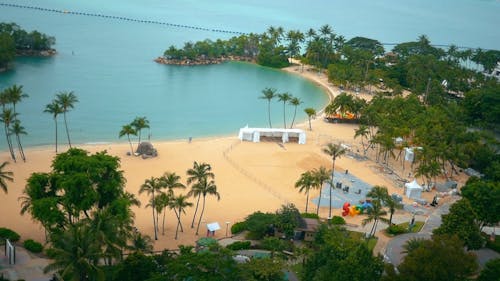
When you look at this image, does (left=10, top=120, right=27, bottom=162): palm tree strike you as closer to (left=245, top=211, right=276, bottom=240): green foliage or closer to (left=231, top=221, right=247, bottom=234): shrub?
(left=231, top=221, right=247, bottom=234): shrub

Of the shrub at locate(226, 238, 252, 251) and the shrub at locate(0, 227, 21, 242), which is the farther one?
the shrub at locate(226, 238, 252, 251)

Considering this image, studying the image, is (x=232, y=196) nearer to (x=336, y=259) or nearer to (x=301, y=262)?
(x=301, y=262)

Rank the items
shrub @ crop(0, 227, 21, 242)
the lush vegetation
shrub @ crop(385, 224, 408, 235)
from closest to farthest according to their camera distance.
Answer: shrub @ crop(0, 227, 21, 242), shrub @ crop(385, 224, 408, 235), the lush vegetation

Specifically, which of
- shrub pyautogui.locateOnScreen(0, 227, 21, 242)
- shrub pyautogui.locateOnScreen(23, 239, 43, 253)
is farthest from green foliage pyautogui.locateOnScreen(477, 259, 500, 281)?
shrub pyautogui.locateOnScreen(0, 227, 21, 242)

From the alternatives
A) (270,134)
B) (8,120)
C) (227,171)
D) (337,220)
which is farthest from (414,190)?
(8,120)

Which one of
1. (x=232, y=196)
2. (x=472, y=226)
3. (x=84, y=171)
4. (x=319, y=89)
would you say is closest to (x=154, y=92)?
(x=319, y=89)

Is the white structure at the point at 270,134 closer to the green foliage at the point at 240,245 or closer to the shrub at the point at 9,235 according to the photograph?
the green foliage at the point at 240,245
